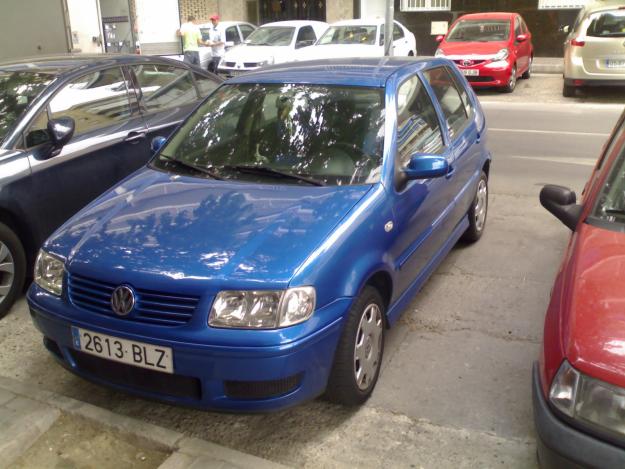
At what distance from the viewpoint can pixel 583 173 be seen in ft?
25.4

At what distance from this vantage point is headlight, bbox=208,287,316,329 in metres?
2.86

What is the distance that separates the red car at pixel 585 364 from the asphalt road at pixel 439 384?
0.71m

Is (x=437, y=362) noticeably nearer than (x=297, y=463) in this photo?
No

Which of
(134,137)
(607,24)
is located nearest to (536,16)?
(607,24)

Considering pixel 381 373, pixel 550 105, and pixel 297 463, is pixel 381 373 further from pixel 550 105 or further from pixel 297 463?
pixel 550 105

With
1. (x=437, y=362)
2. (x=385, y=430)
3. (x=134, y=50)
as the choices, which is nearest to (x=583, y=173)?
(x=437, y=362)

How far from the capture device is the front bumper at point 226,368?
2818 millimetres

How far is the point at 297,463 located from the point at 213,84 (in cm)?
452

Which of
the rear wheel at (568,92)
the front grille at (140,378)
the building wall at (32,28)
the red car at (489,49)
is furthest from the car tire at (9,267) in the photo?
the rear wheel at (568,92)

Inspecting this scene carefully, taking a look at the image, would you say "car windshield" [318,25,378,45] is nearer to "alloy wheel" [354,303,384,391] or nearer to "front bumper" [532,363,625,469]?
"alloy wheel" [354,303,384,391]

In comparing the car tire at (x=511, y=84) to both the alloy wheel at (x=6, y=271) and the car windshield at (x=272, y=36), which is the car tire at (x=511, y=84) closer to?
the car windshield at (x=272, y=36)

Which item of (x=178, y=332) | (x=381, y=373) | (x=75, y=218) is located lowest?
(x=381, y=373)

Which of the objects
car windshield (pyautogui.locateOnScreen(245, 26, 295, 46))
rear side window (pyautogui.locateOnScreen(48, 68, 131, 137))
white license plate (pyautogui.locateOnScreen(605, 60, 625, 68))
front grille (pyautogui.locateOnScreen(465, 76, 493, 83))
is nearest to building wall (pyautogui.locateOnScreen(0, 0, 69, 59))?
car windshield (pyautogui.locateOnScreen(245, 26, 295, 46))

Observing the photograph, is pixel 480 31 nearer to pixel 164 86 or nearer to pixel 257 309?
pixel 164 86
